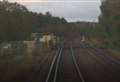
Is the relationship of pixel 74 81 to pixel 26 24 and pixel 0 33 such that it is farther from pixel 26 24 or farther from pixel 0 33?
pixel 26 24

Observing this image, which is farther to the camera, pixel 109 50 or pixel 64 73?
pixel 109 50

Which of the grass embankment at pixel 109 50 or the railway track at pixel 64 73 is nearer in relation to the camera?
the railway track at pixel 64 73

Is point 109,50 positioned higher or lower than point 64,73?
lower

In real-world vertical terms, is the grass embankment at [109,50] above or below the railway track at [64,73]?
below

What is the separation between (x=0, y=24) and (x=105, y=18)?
39.1m

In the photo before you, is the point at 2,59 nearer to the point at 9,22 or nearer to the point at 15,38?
the point at 9,22

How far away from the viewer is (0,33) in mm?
58156

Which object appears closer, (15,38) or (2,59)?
(2,59)

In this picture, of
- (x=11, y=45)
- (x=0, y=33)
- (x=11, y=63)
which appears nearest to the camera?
(x=11, y=63)

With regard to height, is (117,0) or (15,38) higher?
(117,0)

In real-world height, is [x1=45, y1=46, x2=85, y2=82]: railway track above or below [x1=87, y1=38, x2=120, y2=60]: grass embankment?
above

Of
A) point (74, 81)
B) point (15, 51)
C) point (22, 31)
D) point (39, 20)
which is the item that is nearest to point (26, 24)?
point (22, 31)

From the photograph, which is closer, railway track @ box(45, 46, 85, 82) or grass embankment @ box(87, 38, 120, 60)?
railway track @ box(45, 46, 85, 82)

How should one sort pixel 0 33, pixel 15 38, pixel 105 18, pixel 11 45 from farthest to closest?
pixel 105 18, pixel 15 38, pixel 0 33, pixel 11 45
